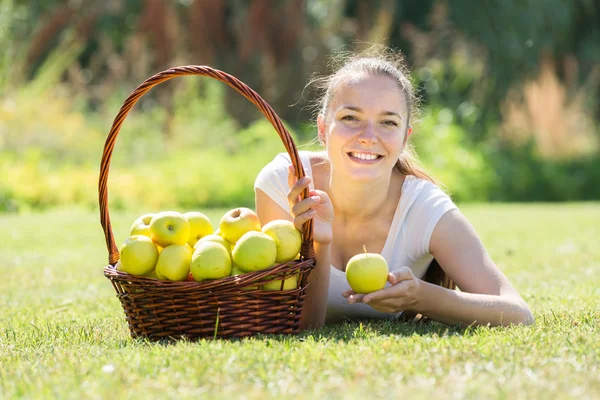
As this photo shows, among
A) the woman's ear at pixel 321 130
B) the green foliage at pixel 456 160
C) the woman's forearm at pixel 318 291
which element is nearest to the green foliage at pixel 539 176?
the green foliage at pixel 456 160

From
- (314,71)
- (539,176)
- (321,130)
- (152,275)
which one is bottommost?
(539,176)

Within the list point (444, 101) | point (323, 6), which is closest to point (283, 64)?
point (444, 101)

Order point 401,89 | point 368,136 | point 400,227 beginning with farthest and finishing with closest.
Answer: point 400,227 → point 401,89 → point 368,136

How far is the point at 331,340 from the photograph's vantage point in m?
2.95

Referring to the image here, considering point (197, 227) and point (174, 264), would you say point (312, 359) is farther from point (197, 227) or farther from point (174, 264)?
point (197, 227)

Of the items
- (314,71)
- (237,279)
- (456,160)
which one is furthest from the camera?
(314,71)

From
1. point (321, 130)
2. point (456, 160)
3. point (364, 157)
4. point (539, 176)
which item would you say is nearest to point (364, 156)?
point (364, 157)

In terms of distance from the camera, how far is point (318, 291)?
338 centimetres

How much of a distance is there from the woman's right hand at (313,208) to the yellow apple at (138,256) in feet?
1.89

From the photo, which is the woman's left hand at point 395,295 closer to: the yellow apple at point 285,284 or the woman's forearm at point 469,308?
the woman's forearm at point 469,308

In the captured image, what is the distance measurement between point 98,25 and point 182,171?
752 centimetres

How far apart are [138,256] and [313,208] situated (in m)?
0.72

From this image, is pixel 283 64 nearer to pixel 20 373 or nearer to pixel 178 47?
pixel 178 47

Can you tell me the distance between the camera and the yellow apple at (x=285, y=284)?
3.04 meters
